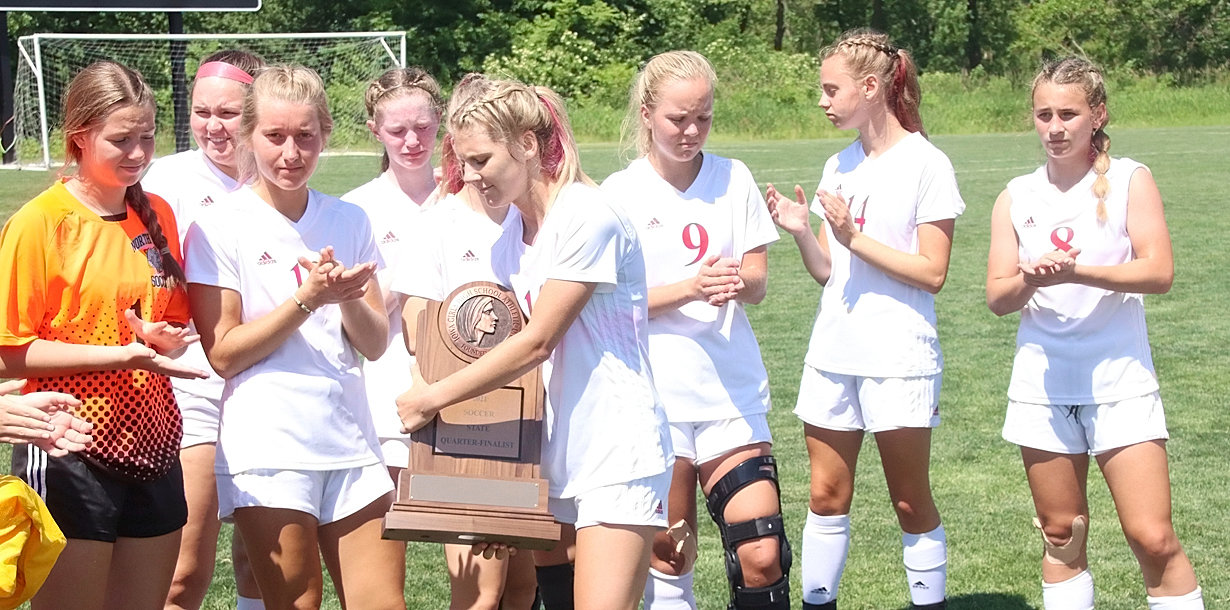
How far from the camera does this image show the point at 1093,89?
405 centimetres

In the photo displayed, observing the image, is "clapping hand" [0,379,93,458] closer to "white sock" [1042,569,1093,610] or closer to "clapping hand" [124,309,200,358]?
"clapping hand" [124,309,200,358]

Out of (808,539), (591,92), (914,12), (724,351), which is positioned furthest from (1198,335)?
(914,12)

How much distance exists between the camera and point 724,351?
13.2 feet

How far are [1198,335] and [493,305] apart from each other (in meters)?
8.19

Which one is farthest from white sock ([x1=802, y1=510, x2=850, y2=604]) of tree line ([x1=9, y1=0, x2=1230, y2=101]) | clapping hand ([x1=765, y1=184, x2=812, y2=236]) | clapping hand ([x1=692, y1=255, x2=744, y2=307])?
tree line ([x1=9, y1=0, x2=1230, y2=101])

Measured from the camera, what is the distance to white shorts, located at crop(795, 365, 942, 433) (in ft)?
14.1

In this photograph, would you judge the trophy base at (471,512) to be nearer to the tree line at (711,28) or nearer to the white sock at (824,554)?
the white sock at (824,554)

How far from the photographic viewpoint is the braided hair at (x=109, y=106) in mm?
Answer: 3252

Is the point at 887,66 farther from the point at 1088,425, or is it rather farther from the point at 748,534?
the point at 748,534

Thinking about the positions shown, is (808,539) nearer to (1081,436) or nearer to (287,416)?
(1081,436)

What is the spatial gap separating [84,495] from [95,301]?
45 cm

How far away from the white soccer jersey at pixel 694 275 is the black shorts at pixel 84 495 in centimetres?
147

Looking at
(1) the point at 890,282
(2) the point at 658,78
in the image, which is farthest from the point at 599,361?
(1) the point at 890,282

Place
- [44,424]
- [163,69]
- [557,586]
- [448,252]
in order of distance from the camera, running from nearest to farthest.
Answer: [44,424] < [448,252] < [557,586] < [163,69]
